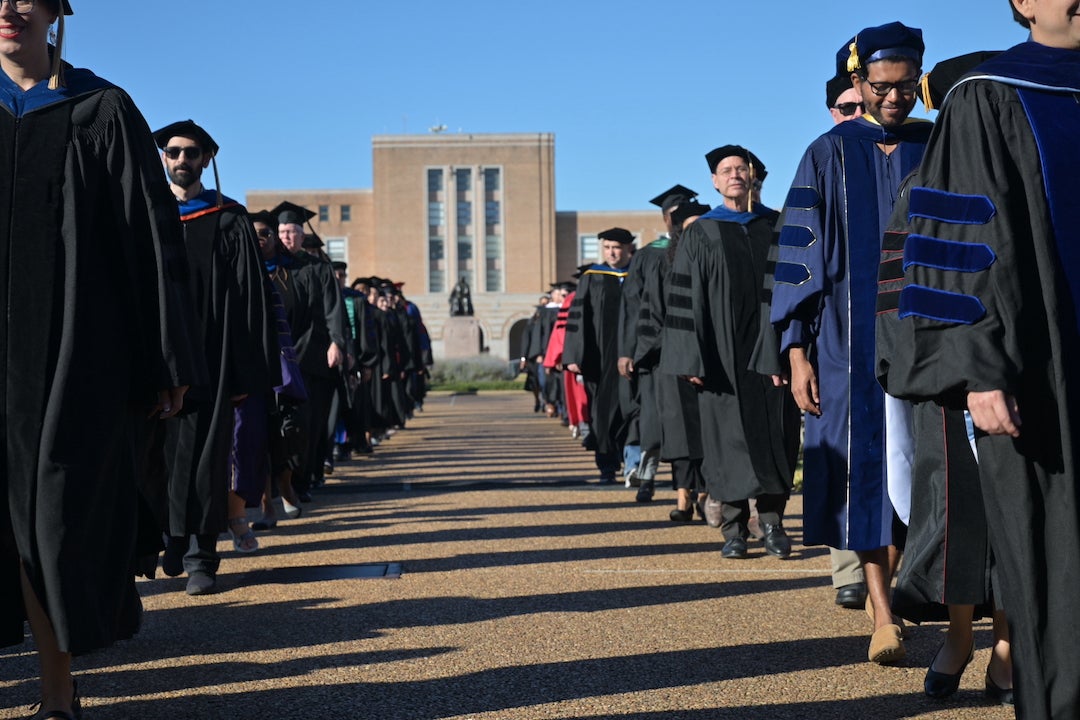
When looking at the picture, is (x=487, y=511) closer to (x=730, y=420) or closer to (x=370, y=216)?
(x=730, y=420)

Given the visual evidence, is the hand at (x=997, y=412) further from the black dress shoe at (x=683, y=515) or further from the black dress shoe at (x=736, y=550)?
the black dress shoe at (x=683, y=515)

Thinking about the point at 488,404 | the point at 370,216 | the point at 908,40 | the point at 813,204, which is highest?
the point at 370,216

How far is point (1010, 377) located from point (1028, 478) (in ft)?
0.64

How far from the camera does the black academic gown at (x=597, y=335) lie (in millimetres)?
11258

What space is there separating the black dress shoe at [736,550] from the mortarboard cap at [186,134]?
294 cm

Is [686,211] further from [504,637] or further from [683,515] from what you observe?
[504,637]

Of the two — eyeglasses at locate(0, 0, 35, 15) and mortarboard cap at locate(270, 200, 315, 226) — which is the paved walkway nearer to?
eyeglasses at locate(0, 0, 35, 15)

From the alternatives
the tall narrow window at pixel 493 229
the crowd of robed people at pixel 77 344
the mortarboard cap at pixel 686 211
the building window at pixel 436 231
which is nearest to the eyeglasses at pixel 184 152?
the crowd of robed people at pixel 77 344

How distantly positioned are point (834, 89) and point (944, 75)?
1.78 metres

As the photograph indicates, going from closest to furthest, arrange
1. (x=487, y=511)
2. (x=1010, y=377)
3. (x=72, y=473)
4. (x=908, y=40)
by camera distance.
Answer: (x=1010, y=377), (x=72, y=473), (x=908, y=40), (x=487, y=511)

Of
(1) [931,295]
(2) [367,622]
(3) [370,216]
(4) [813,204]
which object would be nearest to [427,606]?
(2) [367,622]

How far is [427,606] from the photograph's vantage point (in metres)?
5.43

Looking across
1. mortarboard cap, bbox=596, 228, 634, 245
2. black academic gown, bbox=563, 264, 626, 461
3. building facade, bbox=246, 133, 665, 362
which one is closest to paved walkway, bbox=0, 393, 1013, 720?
black academic gown, bbox=563, 264, 626, 461

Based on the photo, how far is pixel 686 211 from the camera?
29.0 feet
